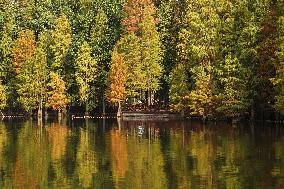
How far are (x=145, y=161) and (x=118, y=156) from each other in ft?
9.67

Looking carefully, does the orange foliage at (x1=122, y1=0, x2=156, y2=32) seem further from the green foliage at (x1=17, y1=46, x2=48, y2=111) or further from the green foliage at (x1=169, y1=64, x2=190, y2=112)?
the green foliage at (x1=17, y1=46, x2=48, y2=111)

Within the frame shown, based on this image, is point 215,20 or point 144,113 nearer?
point 215,20

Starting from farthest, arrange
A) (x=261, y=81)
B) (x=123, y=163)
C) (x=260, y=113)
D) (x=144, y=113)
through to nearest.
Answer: (x=144, y=113), (x=260, y=113), (x=261, y=81), (x=123, y=163)

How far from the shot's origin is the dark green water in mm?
24734

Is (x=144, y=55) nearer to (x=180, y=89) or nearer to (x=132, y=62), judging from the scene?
(x=132, y=62)

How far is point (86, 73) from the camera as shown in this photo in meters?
87.4

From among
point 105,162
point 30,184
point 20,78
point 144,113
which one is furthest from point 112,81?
point 30,184

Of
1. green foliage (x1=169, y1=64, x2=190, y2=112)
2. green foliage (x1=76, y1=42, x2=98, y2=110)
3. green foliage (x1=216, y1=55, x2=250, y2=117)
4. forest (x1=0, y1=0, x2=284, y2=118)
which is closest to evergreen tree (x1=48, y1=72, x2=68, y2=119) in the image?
forest (x1=0, y1=0, x2=284, y2=118)

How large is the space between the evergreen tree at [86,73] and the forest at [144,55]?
0.16 meters

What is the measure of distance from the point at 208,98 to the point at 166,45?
24250 millimetres

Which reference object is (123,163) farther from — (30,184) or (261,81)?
(261,81)

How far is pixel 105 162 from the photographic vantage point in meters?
31.3

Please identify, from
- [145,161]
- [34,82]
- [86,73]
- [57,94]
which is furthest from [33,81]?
[145,161]

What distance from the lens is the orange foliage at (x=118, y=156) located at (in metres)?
27.7
